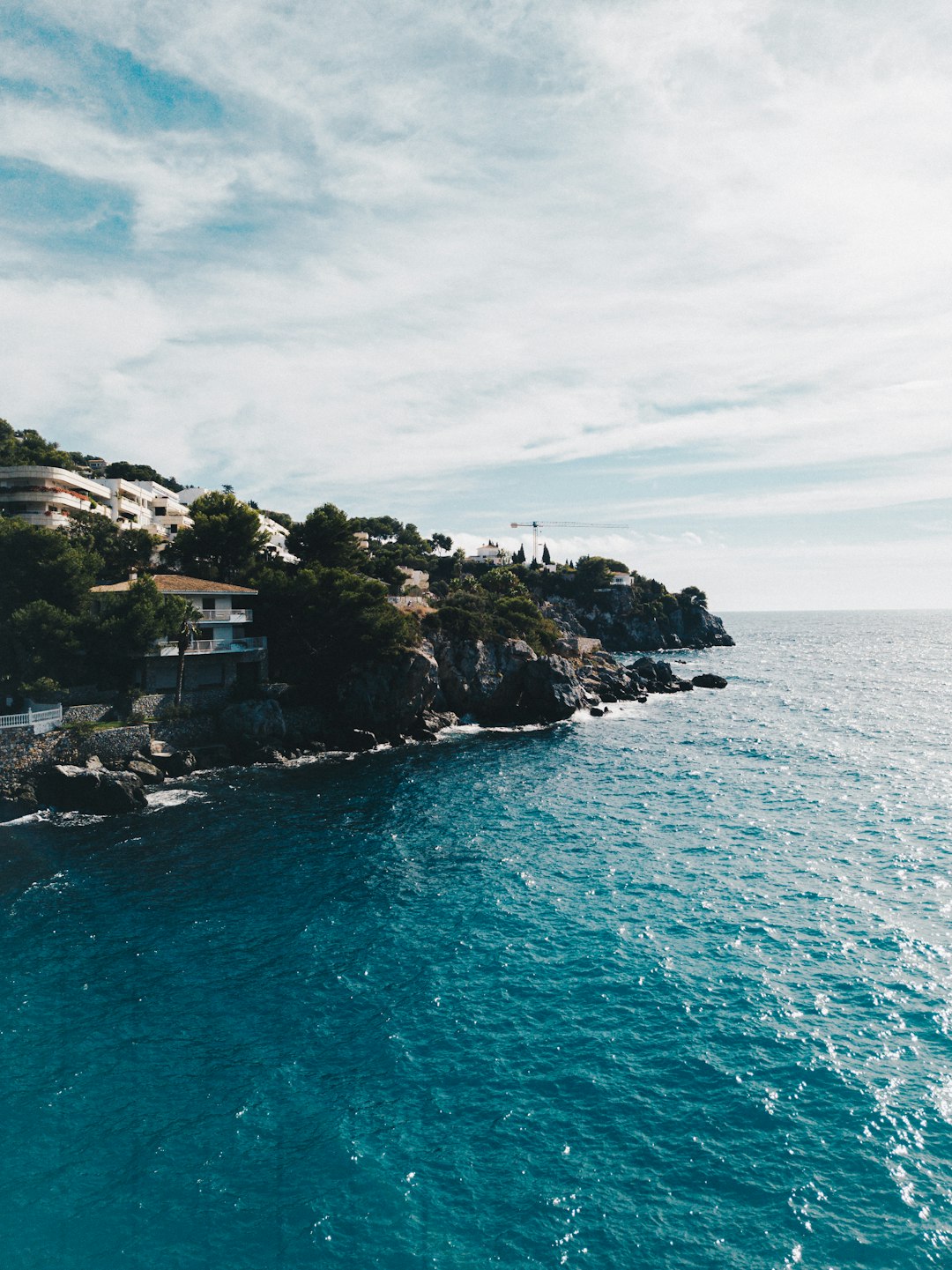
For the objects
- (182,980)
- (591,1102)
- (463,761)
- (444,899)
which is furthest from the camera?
(463,761)

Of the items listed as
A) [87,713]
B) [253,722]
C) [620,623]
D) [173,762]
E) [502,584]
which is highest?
[502,584]

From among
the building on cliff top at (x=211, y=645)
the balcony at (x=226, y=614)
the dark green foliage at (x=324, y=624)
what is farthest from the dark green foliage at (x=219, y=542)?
the balcony at (x=226, y=614)

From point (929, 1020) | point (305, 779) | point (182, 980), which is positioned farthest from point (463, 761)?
point (929, 1020)

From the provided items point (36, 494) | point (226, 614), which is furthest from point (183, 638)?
point (36, 494)

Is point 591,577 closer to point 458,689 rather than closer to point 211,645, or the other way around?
point 458,689

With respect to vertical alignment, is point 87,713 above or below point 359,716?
above

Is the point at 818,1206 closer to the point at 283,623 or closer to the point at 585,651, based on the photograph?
the point at 283,623

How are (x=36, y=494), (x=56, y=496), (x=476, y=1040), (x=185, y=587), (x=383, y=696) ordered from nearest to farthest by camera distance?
1. (x=476, y=1040)
2. (x=185, y=587)
3. (x=383, y=696)
4. (x=36, y=494)
5. (x=56, y=496)
